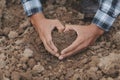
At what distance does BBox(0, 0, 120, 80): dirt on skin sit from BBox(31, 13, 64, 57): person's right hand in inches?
1.2

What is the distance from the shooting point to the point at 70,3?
232cm

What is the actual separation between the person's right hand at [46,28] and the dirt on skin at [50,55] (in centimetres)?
3

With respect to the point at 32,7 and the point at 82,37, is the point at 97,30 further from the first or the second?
the point at 32,7

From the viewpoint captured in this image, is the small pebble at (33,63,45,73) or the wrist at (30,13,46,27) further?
the wrist at (30,13,46,27)

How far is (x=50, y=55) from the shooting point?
2.04 metres

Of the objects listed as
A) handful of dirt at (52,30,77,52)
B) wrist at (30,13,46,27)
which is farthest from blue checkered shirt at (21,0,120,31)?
wrist at (30,13,46,27)

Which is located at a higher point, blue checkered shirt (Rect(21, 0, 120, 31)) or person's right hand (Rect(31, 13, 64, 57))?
blue checkered shirt (Rect(21, 0, 120, 31))

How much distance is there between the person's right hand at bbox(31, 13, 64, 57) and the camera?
6.60 feet

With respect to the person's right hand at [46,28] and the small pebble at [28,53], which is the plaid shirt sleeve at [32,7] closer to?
the person's right hand at [46,28]

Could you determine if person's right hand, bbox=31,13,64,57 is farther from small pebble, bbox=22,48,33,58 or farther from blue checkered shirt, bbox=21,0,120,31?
blue checkered shirt, bbox=21,0,120,31

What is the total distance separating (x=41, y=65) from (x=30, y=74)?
0.26 ft

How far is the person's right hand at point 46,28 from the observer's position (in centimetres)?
201

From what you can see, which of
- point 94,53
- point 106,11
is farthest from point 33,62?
point 106,11

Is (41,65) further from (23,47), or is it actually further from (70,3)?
(70,3)
